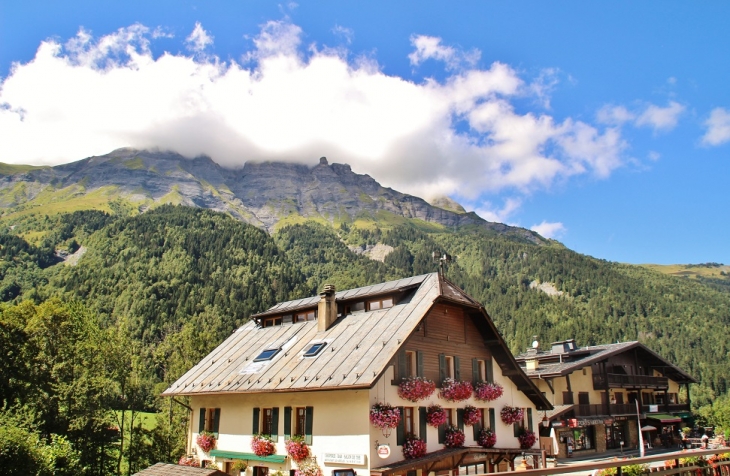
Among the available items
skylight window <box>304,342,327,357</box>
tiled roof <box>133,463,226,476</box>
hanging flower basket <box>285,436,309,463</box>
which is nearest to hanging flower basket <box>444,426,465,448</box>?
hanging flower basket <box>285,436,309,463</box>

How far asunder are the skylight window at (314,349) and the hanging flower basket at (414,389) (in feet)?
16.5

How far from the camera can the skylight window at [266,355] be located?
31188 mm

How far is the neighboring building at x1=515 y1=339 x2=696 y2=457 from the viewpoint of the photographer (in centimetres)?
5153

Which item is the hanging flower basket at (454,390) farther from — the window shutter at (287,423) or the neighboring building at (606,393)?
the neighboring building at (606,393)

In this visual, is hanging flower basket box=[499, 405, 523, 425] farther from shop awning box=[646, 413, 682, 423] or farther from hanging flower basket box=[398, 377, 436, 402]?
shop awning box=[646, 413, 682, 423]

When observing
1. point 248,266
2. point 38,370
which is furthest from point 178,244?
point 38,370

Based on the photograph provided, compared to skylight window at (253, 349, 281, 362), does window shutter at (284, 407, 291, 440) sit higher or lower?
lower

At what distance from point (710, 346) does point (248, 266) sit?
5268 inches

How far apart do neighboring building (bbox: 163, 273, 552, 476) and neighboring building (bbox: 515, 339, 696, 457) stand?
62.8 feet

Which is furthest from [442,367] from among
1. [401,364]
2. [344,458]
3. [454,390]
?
[344,458]

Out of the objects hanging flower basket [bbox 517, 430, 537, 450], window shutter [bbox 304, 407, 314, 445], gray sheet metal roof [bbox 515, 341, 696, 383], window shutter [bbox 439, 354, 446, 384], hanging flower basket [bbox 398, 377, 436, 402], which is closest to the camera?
hanging flower basket [bbox 398, 377, 436, 402]

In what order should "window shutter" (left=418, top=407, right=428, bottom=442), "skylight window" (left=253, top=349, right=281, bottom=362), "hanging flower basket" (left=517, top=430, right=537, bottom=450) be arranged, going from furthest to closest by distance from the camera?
"hanging flower basket" (left=517, top=430, right=537, bottom=450) < "skylight window" (left=253, top=349, right=281, bottom=362) < "window shutter" (left=418, top=407, right=428, bottom=442)

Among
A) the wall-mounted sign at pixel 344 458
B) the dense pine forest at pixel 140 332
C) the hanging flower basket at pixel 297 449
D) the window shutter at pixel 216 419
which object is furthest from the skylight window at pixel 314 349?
the dense pine forest at pixel 140 332

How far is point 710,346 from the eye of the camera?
531 ft
